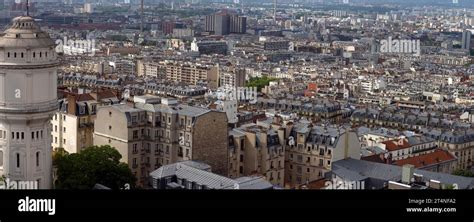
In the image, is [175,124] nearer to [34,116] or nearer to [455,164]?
[34,116]

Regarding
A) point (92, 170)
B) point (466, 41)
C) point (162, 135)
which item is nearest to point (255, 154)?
point (162, 135)

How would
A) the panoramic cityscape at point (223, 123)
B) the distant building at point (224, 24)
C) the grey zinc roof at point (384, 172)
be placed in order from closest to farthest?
the panoramic cityscape at point (223, 123) < the grey zinc roof at point (384, 172) < the distant building at point (224, 24)

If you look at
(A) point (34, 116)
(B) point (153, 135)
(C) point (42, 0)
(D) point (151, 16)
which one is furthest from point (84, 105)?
(D) point (151, 16)

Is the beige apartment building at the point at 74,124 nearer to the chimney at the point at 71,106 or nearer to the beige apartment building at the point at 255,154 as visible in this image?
the chimney at the point at 71,106

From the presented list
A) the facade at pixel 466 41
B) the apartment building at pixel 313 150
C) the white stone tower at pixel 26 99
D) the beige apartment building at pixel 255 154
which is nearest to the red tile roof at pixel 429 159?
the apartment building at pixel 313 150

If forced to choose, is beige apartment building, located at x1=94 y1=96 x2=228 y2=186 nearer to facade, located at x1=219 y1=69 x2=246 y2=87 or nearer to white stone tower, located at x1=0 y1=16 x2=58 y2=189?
white stone tower, located at x1=0 y1=16 x2=58 y2=189
